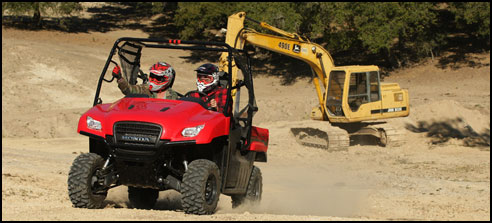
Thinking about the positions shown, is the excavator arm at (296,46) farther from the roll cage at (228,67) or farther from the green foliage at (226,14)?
the green foliage at (226,14)

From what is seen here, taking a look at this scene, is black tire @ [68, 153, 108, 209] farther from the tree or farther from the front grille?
the tree

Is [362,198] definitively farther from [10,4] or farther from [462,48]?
[10,4]

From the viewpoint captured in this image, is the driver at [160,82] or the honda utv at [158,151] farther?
the driver at [160,82]

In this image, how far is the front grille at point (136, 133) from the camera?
834cm

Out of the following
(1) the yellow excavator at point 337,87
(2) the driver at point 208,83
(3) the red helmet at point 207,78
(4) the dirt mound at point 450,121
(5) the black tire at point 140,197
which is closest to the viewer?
(2) the driver at point 208,83

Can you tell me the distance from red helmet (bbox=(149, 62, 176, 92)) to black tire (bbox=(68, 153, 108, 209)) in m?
1.41

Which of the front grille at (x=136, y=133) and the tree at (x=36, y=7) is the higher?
the tree at (x=36, y=7)

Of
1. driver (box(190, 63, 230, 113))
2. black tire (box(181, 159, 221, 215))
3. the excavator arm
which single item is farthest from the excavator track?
black tire (box(181, 159, 221, 215))

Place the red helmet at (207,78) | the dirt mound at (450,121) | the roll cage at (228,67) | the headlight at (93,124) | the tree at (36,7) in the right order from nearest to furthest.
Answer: the headlight at (93,124) → the roll cage at (228,67) → the red helmet at (207,78) → the dirt mound at (450,121) → the tree at (36,7)

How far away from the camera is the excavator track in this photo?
A: 2114 cm

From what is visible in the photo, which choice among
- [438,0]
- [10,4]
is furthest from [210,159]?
[10,4]

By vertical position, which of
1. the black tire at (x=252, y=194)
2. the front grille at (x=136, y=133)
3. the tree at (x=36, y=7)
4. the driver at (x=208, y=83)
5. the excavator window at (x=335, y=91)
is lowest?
the black tire at (x=252, y=194)

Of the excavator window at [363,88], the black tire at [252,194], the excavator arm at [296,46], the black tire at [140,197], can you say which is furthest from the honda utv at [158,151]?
the excavator window at [363,88]

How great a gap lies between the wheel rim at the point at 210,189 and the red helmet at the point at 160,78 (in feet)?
5.30
